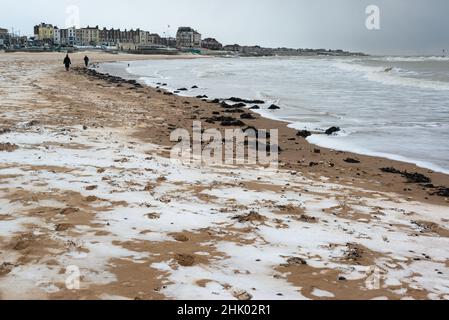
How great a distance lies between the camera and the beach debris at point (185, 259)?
404 centimetres

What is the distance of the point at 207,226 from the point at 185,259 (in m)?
0.98

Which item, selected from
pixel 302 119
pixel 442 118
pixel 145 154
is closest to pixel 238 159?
pixel 145 154

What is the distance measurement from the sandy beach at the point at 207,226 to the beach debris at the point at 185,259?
13 millimetres

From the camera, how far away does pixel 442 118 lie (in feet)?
54.1

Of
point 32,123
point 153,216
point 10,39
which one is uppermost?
point 10,39

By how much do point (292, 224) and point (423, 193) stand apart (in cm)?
348

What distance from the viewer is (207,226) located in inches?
199

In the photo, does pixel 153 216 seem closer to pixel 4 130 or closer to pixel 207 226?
pixel 207 226

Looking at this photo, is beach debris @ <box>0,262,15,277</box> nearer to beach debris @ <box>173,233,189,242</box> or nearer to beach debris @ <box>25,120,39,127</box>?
beach debris @ <box>173,233,189,242</box>

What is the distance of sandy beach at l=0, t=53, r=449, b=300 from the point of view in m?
3.71

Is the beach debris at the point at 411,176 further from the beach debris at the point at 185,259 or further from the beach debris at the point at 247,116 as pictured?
the beach debris at the point at 247,116

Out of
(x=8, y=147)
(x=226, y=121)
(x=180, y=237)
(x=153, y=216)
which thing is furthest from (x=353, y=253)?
(x=226, y=121)

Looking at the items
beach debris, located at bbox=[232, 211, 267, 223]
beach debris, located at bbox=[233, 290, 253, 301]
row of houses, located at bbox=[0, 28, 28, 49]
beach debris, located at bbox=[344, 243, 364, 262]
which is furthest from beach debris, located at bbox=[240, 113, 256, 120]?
row of houses, located at bbox=[0, 28, 28, 49]

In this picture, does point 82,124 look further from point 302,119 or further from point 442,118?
point 442,118
